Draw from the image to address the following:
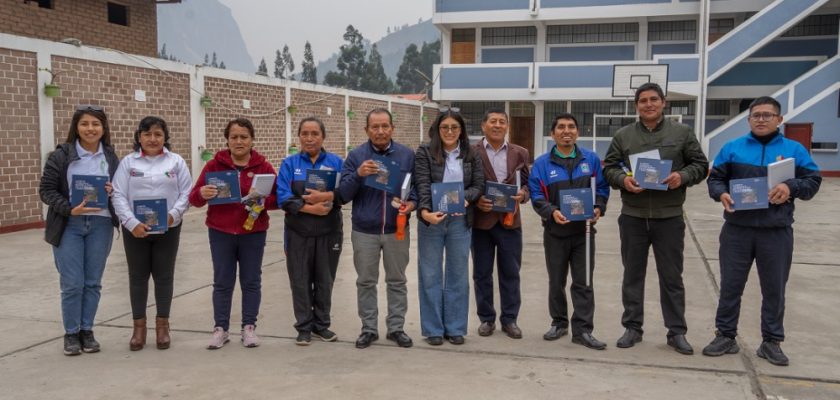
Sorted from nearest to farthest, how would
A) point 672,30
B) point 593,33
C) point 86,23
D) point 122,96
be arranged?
point 122,96 → point 86,23 → point 672,30 → point 593,33

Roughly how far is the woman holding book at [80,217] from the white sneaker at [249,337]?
939 millimetres

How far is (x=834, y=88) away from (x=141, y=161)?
2212cm

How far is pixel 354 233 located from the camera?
Answer: 4621mm

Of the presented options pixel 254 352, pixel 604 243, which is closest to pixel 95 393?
pixel 254 352

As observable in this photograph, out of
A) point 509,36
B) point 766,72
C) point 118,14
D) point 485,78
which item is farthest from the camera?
point 509,36

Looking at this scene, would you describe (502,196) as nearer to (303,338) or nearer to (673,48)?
(303,338)

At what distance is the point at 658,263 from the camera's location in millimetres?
4562

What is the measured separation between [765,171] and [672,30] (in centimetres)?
2222

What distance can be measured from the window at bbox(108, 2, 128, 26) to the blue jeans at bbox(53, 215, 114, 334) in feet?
53.0

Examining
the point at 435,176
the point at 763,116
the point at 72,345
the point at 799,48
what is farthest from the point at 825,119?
the point at 72,345

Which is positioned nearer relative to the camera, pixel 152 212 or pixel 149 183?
pixel 152 212

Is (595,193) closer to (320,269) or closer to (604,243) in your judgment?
(320,269)

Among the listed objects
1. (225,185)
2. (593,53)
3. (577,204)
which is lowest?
(577,204)

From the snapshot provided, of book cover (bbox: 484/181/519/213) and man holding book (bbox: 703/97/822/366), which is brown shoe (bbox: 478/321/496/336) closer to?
book cover (bbox: 484/181/519/213)
